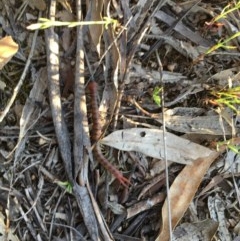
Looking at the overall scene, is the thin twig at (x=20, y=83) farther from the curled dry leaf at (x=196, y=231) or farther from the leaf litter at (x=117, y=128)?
the curled dry leaf at (x=196, y=231)

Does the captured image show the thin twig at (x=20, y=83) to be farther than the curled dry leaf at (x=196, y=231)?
No

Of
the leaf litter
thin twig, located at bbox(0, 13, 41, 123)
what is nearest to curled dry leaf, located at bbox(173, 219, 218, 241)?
the leaf litter

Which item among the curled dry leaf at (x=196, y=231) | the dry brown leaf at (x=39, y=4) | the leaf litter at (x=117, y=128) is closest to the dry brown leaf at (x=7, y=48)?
the leaf litter at (x=117, y=128)

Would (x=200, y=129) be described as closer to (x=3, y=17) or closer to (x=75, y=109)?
(x=75, y=109)

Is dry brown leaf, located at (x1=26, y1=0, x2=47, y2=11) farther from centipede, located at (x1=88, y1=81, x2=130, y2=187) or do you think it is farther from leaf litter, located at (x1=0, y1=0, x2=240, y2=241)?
centipede, located at (x1=88, y1=81, x2=130, y2=187)

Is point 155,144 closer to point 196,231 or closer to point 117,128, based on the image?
point 117,128

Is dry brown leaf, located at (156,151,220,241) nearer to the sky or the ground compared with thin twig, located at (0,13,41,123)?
nearer to the ground
